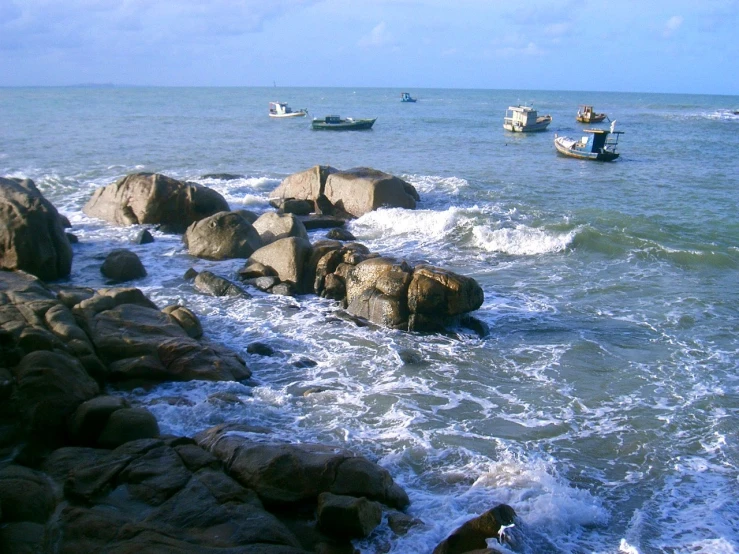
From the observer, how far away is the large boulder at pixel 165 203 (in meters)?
19.4

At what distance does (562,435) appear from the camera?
357 inches

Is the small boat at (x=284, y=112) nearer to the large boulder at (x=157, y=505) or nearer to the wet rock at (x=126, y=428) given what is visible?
the wet rock at (x=126, y=428)

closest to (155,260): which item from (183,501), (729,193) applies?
(183,501)

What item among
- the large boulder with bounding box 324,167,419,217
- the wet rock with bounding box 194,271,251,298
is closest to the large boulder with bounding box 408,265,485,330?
the wet rock with bounding box 194,271,251,298

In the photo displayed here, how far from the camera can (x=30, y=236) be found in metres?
14.0

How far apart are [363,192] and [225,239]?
6.09 m

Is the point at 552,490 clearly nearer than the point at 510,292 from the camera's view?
Yes

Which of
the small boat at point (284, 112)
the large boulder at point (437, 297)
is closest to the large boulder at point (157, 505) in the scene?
the large boulder at point (437, 297)

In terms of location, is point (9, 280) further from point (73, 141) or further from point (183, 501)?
point (73, 141)

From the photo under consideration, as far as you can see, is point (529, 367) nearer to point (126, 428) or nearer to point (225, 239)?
point (126, 428)

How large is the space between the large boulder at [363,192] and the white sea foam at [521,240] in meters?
3.14

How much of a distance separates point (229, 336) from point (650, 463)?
7078 mm

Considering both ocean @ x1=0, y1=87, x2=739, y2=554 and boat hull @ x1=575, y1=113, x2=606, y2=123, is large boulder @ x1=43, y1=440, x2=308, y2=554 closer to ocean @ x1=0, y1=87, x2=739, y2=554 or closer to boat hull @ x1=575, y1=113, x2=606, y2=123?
ocean @ x1=0, y1=87, x2=739, y2=554

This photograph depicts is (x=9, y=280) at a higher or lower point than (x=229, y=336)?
higher
